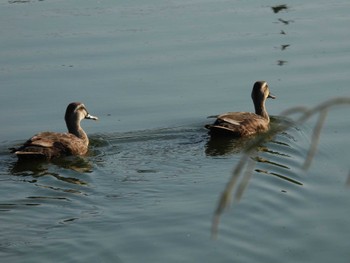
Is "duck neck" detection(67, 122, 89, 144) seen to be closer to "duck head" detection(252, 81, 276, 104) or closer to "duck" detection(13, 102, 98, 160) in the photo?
"duck" detection(13, 102, 98, 160)

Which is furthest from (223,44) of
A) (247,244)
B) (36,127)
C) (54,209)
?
(247,244)

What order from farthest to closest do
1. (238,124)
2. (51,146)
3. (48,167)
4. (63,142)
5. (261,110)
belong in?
(261,110) → (238,124) → (63,142) → (51,146) → (48,167)

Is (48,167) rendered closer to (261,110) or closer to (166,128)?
(166,128)

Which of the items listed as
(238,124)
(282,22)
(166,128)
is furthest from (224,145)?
(282,22)

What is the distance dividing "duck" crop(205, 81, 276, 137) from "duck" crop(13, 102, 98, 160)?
1718 millimetres

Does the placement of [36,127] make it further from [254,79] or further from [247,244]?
[247,244]

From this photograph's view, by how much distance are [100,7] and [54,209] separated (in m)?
9.86

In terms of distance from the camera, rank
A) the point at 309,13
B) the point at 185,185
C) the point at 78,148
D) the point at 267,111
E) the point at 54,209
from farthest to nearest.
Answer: the point at 309,13 → the point at 267,111 → the point at 78,148 → the point at 185,185 → the point at 54,209

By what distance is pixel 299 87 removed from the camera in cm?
1391

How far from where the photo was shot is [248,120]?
12750 mm

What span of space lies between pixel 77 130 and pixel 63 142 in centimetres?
69

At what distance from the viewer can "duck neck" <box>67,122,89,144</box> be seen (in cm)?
1252

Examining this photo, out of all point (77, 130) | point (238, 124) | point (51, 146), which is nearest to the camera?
point (51, 146)

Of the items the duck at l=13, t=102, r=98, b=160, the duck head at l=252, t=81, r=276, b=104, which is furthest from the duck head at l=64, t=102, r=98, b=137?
the duck head at l=252, t=81, r=276, b=104
